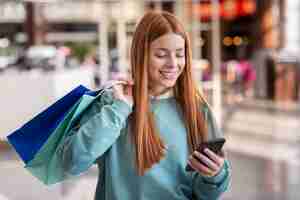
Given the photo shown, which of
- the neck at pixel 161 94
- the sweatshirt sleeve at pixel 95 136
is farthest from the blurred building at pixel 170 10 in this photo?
the sweatshirt sleeve at pixel 95 136

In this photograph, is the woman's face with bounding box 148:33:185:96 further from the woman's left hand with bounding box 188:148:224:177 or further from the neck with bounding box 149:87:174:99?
the woman's left hand with bounding box 188:148:224:177

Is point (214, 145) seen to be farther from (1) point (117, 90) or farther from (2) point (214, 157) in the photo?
(1) point (117, 90)

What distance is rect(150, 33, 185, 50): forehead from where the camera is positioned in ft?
4.29

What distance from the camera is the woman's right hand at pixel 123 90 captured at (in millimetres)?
1265

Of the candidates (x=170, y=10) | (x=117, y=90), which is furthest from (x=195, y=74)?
(x=170, y=10)

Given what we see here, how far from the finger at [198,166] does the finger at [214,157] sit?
0.07 feet

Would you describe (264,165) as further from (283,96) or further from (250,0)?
(250,0)

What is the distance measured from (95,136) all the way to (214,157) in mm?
224

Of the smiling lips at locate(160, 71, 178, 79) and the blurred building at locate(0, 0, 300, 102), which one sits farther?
the blurred building at locate(0, 0, 300, 102)

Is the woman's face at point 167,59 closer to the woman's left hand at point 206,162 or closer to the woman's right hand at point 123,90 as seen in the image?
the woman's right hand at point 123,90

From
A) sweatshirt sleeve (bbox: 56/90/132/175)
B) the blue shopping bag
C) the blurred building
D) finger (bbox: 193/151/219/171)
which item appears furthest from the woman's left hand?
the blurred building

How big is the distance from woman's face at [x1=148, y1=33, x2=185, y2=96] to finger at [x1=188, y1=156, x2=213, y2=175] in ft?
0.54

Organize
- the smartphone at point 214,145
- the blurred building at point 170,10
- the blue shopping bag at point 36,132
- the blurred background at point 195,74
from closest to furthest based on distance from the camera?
the smartphone at point 214,145
the blue shopping bag at point 36,132
the blurred background at point 195,74
the blurred building at point 170,10

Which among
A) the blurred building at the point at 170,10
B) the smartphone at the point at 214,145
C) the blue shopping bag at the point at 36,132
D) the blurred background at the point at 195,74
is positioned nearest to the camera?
the smartphone at the point at 214,145
